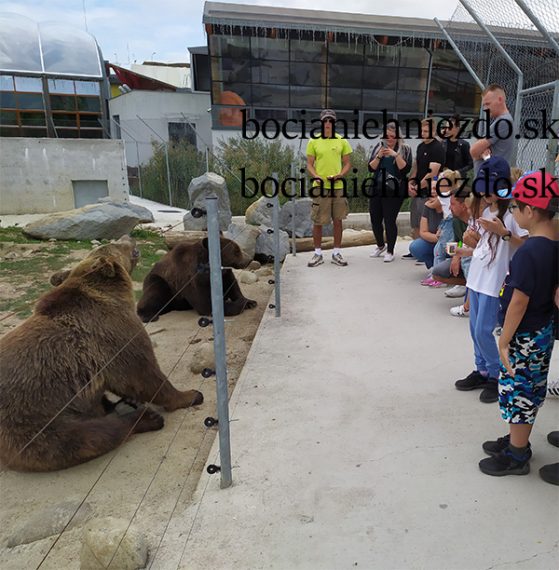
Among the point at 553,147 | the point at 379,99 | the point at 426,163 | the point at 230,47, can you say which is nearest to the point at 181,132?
the point at 230,47

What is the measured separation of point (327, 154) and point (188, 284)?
2.62 metres

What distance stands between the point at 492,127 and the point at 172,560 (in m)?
4.43

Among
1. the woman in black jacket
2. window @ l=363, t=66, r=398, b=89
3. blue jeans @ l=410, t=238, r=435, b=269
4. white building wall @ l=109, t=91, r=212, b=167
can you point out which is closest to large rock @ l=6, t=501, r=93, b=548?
blue jeans @ l=410, t=238, r=435, b=269

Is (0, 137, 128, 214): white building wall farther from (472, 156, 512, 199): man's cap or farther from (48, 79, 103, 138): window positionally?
(472, 156, 512, 199): man's cap

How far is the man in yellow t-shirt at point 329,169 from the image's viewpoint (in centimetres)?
638

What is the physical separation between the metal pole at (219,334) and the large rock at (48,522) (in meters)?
0.74

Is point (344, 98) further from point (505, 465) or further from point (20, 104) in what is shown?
point (505, 465)

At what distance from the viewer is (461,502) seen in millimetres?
2182

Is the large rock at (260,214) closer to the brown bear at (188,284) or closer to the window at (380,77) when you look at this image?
the brown bear at (188,284)

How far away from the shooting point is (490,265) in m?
2.96

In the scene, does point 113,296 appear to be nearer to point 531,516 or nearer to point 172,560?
point 172,560

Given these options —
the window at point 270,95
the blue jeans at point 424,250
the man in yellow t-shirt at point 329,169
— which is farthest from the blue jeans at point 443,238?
the window at point 270,95

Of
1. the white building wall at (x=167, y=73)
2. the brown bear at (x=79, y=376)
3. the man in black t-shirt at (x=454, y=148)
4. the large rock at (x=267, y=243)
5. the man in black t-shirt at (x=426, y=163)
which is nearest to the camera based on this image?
the brown bear at (x=79, y=376)

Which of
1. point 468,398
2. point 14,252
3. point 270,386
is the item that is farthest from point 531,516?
point 14,252
